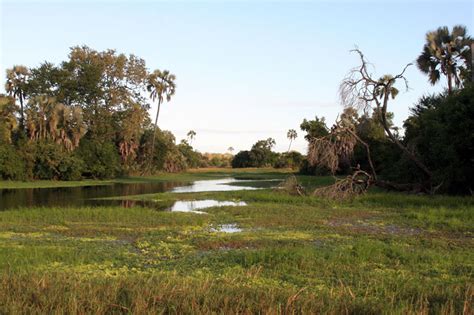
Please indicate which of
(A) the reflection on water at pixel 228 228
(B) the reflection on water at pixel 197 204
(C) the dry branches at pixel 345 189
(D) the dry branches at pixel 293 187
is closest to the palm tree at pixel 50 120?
(B) the reflection on water at pixel 197 204

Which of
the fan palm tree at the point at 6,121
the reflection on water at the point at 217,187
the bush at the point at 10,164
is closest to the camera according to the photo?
the reflection on water at the point at 217,187

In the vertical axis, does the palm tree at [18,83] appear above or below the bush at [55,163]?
above

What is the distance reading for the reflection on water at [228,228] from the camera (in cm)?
1630

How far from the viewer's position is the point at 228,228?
1698 cm

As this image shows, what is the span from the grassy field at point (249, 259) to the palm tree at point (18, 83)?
3985cm

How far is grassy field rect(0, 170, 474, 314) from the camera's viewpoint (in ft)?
17.8

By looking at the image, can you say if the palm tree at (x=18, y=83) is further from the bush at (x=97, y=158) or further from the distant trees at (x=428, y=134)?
the distant trees at (x=428, y=134)

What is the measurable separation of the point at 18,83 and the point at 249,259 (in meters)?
53.3

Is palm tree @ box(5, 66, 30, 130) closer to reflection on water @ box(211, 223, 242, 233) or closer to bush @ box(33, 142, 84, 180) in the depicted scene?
bush @ box(33, 142, 84, 180)

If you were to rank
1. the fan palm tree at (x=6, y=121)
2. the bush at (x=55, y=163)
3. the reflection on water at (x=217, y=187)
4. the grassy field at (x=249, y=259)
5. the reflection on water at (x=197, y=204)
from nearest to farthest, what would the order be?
1. the grassy field at (x=249, y=259)
2. the reflection on water at (x=197, y=204)
3. the reflection on water at (x=217, y=187)
4. the fan palm tree at (x=6, y=121)
5. the bush at (x=55, y=163)

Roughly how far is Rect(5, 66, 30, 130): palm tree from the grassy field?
39849 mm

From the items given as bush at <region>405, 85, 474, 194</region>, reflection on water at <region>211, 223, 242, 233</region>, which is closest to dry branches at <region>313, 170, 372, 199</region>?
bush at <region>405, 85, 474, 194</region>

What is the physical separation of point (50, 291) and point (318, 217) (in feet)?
48.0

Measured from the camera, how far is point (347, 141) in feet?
86.8
